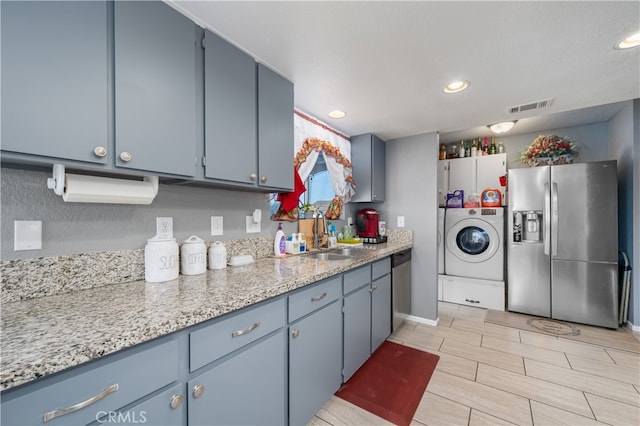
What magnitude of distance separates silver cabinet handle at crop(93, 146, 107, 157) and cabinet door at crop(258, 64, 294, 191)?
75cm

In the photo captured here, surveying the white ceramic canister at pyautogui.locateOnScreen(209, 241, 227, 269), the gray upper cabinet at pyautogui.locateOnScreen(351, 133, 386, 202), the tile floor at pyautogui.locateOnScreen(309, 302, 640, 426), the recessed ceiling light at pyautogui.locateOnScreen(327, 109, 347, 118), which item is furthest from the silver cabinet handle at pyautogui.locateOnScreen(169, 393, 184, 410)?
the gray upper cabinet at pyautogui.locateOnScreen(351, 133, 386, 202)

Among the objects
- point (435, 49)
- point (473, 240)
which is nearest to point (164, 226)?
point (435, 49)

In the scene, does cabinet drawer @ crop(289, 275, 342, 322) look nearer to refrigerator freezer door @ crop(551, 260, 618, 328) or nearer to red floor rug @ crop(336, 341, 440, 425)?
red floor rug @ crop(336, 341, 440, 425)

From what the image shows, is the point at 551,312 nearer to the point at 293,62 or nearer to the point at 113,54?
the point at 293,62

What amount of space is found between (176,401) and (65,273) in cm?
74

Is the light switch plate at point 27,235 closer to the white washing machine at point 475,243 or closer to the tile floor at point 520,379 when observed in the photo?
the tile floor at point 520,379

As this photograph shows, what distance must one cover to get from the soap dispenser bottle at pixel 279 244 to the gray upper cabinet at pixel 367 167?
125cm

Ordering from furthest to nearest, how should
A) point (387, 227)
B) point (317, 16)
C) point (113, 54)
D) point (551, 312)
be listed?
point (387, 227) < point (551, 312) < point (317, 16) < point (113, 54)

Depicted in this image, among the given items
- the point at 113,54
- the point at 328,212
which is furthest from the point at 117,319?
the point at 328,212

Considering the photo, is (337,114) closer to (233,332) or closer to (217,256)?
(217,256)

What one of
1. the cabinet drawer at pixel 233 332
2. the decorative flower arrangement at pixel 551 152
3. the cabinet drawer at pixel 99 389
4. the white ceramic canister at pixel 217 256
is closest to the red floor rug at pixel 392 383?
the cabinet drawer at pixel 233 332

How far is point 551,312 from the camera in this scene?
296 cm

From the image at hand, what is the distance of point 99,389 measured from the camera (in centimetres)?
65

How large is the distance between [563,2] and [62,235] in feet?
7.93
